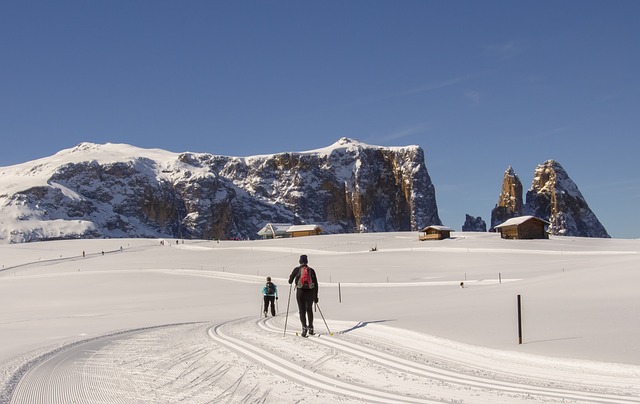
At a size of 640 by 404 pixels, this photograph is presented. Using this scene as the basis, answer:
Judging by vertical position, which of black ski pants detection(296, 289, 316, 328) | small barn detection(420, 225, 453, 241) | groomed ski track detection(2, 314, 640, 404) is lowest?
groomed ski track detection(2, 314, 640, 404)

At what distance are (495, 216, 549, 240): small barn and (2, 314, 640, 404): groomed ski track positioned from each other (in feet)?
283

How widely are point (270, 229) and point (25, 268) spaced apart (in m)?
89.4

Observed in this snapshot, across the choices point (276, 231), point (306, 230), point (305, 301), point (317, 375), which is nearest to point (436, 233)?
point (306, 230)

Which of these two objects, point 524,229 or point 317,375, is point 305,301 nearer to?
point 317,375

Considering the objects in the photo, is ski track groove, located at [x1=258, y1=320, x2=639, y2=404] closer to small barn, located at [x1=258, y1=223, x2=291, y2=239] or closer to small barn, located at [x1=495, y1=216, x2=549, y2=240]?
small barn, located at [x1=495, y1=216, x2=549, y2=240]

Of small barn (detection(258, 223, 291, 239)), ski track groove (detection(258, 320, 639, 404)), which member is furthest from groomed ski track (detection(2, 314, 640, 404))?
small barn (detection(258, 223, 291, 239))

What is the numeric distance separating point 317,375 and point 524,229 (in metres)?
91.8

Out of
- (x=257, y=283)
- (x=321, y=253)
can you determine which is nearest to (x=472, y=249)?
(x=321, y=253)

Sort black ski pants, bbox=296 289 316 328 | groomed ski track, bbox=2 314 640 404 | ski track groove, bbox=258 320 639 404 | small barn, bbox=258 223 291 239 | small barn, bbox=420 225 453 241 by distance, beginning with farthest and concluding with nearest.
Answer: small barn, bbox=258 223 291 239
small barn, bbox=420 225 453 241
black ski pants, bbox=296 289 316 328
groomed ski track, bbox=2 314 640 404
ski track groove, bbox=258 320 639 404

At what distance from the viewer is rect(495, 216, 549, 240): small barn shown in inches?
3755

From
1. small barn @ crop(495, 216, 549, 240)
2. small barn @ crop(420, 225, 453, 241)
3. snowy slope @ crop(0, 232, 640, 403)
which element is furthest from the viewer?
small barn @ crop(420, 225, 453, 241)

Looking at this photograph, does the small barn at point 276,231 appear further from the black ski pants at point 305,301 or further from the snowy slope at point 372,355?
the black ski pants at point 305,301

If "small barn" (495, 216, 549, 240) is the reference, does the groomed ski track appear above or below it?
below

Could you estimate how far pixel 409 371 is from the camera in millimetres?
10109
